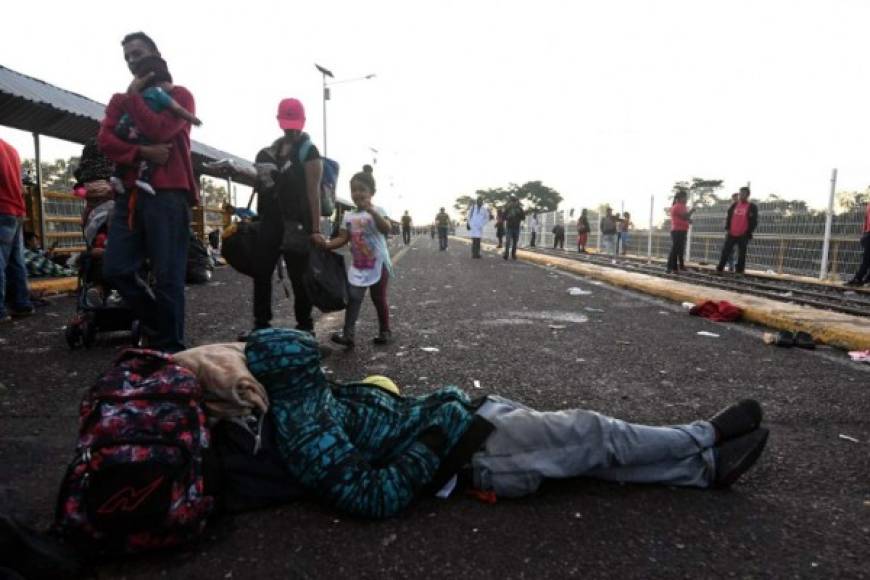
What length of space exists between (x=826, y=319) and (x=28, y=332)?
755cm

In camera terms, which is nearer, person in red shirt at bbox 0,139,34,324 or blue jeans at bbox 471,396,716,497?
blue jeans at bbox 471,396,716,497

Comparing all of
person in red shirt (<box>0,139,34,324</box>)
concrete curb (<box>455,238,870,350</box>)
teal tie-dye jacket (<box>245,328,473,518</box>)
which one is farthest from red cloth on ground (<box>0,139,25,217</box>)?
concrete curb (<box>455,238,870,350</box>)

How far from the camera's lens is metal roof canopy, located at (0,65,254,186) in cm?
731

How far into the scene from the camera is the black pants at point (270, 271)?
3867 millimetres

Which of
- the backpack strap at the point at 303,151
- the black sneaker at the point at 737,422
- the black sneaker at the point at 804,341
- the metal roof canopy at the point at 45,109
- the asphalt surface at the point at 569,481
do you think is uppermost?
the metal roof canopy at the point at 45,109

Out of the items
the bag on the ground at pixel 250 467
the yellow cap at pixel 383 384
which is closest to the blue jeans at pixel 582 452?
the yellow cap at pixel 383 384

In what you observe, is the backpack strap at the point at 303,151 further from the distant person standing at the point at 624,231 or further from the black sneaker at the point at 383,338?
the distant person standing at the point at 624,231

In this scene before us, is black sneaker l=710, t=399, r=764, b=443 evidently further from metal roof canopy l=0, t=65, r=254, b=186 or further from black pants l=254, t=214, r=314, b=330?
metal roof canopy l=0, t=65, r=254, b=186

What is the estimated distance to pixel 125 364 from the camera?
1.72m

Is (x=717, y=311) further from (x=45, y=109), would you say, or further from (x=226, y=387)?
(x=45, y=109)

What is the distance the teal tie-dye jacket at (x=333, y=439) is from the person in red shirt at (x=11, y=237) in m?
4.65

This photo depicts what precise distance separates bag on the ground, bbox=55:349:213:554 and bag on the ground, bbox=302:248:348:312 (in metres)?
2.15

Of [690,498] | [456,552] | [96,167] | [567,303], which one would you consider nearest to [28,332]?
[96,167]

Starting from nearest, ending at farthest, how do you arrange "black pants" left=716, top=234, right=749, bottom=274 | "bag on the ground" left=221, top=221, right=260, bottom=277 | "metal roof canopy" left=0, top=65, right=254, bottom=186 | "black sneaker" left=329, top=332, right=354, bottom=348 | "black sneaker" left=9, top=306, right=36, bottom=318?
"bag on the ground" left=221, top=221, right=260, bottom=277, "black sneaker" left=329, top=332, right=354, bottom=348, "black sneaker" left=9, top=306, right=36, bottom=318, "metal roof canopy" left=0, top=65, right=254, bottom=186, "black pants" left=716, top=234, right=749, bottom=274
